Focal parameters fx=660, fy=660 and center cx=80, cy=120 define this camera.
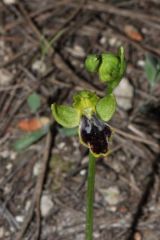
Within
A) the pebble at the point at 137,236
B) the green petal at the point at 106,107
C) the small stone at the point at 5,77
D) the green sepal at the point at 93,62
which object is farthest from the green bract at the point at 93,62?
the small stone at the point at 5,77

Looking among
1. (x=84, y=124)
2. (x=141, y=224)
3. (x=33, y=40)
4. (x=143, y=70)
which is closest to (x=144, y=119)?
(x=143, y=70)

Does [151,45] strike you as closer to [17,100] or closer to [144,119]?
[144,119]

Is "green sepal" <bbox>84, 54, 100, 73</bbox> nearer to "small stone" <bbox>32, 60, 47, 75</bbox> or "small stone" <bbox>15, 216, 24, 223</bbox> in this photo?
"small stone" <bbox>15, 216, 24, 223</bbox>

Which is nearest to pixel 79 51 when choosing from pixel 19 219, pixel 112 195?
pixel 112 195

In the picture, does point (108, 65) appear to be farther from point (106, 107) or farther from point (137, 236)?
point (137, 236)

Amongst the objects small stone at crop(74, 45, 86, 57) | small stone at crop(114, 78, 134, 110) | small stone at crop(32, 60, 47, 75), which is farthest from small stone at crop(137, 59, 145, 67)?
small stone at crop(32, 60, 47, 75)
